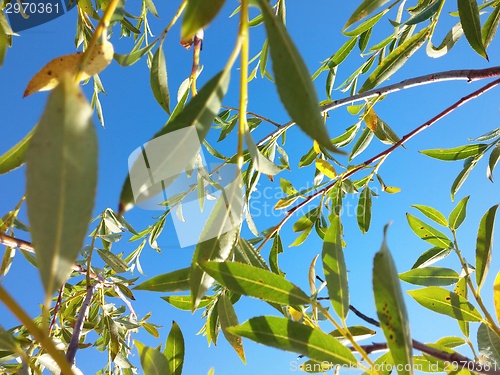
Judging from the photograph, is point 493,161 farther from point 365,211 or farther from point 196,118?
point 196,118

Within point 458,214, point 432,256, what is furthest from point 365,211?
point 458,214

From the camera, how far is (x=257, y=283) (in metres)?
0.48

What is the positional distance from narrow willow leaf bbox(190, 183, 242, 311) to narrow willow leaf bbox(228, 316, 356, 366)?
0.06 m

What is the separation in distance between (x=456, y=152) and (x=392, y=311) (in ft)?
3.28

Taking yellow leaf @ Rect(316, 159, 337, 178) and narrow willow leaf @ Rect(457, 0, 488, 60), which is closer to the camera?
narrow willow leaf @ Rect(457, 0, 488, 60)

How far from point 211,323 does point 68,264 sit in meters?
0.90

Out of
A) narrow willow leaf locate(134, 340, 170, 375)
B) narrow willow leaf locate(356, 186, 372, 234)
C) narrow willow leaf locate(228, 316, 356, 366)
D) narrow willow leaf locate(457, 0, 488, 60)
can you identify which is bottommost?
narrow willow leaf locate(134, 340, 170, 375)

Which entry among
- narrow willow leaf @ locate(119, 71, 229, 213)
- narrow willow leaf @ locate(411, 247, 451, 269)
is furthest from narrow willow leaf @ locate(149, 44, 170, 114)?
narrow willow leaf @ locate(411, 247, 451, 269)

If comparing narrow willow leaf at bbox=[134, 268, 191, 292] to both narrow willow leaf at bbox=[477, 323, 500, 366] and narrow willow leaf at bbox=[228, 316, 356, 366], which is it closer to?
narrow willow leaf at bbox=[228, 316, 356, 366]

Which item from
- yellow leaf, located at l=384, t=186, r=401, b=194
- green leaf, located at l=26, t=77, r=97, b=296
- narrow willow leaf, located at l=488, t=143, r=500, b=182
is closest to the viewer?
green leaf, located at l=26, t=77, r=97, b=296

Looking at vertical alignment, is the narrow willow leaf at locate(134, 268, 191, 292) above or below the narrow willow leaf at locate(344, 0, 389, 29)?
below

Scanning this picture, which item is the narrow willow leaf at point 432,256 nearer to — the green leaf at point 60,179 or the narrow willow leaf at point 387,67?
the narrow willow leaf at point 387,67

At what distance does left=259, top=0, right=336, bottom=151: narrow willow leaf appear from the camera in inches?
13.3

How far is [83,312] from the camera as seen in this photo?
2.89 feet
